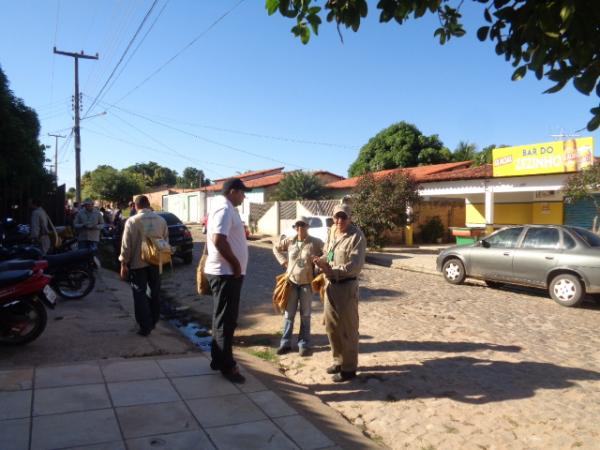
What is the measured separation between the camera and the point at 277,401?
14.0 ft

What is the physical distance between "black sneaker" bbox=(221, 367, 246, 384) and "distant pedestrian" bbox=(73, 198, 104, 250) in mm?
7185

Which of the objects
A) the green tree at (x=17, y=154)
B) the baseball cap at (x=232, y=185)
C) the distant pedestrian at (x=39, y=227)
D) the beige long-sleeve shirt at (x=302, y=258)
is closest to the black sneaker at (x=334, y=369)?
the beige long-sleeve shirt at (x=302, y=258)

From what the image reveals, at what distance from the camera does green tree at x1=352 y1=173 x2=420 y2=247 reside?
743 inches

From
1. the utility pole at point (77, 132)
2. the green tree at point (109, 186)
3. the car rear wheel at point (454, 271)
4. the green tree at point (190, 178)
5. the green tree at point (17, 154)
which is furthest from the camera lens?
the green tree at point (190, 178)

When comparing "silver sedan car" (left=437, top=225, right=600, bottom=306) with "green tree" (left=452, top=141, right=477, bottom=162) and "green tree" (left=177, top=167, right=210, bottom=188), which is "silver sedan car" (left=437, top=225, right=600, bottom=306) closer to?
"green tree" (left=452, top=141, right=477, bottom=162)

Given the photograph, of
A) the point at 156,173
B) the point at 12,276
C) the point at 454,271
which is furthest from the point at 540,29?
the point at 156,173

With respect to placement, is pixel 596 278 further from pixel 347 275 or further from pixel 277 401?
pixel 277 401

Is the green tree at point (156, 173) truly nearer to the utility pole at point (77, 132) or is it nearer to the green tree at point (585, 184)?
the utility pole at point (77, 132)

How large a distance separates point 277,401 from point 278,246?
2259 millimetres

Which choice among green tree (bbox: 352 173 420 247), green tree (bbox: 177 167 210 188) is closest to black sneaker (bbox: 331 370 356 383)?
green tree (bbox: 352 173 420 247)

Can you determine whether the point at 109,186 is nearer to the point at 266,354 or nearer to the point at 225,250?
the point at 266,354

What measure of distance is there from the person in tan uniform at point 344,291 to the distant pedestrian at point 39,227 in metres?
7.17

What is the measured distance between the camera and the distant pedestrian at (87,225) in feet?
35.3

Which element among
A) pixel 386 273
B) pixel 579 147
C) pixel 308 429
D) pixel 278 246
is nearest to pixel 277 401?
pixel 308 429
